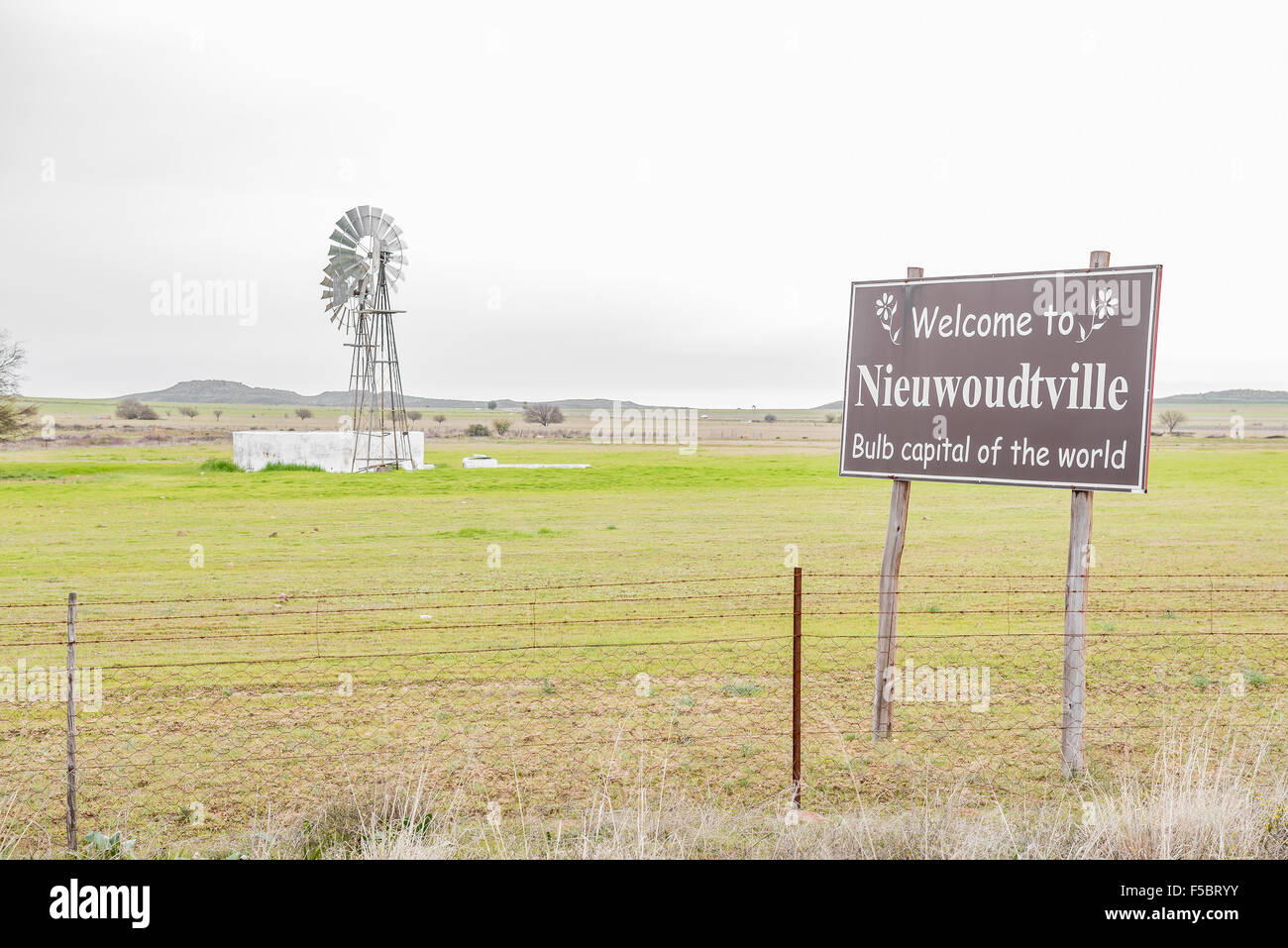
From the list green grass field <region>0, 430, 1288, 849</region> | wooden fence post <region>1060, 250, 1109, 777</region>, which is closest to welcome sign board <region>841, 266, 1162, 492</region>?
wooden fence post <region>1060, 250, 1109, 777</region>

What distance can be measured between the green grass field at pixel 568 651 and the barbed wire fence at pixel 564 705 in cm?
4

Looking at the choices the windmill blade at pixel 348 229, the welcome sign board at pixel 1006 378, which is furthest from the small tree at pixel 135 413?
the welcome sign board at pixel 1006 378

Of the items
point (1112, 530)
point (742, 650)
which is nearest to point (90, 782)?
point (742, 650)

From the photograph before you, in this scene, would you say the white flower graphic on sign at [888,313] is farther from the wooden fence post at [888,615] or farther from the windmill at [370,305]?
the windmill at [370,305]

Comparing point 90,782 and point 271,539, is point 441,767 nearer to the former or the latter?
point 90,782

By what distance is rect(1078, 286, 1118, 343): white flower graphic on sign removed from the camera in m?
7.80

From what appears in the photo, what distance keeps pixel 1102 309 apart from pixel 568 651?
767cm

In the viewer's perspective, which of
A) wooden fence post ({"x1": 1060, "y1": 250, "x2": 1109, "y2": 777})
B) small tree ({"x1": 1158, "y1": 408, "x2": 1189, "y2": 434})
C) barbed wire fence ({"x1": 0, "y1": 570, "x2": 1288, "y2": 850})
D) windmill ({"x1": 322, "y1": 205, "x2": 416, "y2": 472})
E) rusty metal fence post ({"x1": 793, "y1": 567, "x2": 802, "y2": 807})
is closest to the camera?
rusty metal fence post ({"x1": 793, "y1": 567, "x2": 802, "y2": 807})

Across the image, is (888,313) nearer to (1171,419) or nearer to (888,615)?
(888,615)

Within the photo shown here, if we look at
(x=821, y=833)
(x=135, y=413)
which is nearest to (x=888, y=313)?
(x=821, y=833)

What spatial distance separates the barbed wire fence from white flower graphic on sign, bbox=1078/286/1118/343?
320cm

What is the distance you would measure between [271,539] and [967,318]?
65.8 feet

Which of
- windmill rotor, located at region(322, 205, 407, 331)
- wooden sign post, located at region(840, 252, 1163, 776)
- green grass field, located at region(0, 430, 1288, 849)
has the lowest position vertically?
green grass field, located at region(0, 430, 1288, 849)

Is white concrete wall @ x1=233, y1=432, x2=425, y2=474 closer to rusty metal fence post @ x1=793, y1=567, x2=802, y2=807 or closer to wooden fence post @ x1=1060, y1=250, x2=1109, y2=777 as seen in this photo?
rusty metal fence post @ x1=793, y1=567, x2=802, y2=807
